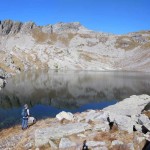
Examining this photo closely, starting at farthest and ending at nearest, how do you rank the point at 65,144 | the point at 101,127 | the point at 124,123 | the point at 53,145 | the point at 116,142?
the point at 101,127
the point at 124,123
the point at 116,142
the point at 53,145
the point at 65,144

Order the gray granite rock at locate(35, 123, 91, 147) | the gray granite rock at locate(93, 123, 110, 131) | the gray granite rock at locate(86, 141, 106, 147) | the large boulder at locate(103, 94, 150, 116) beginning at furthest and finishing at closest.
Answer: the large boulder at locate(103, 94, 150, 116) < the gray granite rock at locate(93, 123, 110, 131) < the gray granite rock at locate(35, 123, 91, 147) < the gray granite rock at locate(86, 141, 106, 147)

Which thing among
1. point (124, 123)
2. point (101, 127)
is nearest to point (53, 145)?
point (101, 127)

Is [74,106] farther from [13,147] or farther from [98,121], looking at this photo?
[13,147]

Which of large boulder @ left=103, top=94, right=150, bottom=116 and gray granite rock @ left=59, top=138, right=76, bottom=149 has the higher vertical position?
large boulder @ left=103, top=94, right=150, bottom=116

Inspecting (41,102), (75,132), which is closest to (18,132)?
(75,132)

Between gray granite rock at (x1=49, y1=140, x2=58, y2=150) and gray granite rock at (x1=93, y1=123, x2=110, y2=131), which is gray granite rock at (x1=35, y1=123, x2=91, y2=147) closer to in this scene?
gray granite rock at (x1=49, y1=140, x2=58, y2=150)

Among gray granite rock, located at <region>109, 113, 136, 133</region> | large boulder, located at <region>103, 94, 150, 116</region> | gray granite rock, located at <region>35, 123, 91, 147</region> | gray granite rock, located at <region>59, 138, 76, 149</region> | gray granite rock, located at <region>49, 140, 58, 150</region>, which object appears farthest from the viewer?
large boulder, located at <region>103, 94, 150, 116</region>

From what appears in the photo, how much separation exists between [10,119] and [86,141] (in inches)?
1016

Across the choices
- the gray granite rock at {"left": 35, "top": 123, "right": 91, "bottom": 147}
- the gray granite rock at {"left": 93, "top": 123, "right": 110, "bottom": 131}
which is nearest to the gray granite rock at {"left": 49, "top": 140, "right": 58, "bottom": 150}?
the gray granite rock at {"left": 35, "top": 123, "right": 91, "bottom": 147}

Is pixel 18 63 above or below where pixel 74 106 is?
above

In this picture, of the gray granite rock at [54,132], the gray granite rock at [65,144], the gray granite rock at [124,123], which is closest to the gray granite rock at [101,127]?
the gray granite rock at [54,132]

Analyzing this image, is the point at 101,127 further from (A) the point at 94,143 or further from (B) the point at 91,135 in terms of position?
(A) the point at 94,143

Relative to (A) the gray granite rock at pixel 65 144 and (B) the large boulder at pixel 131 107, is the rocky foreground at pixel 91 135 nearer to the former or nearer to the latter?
(A) the gray granite rock at pixel 65 144

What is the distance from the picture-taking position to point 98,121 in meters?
34.2
